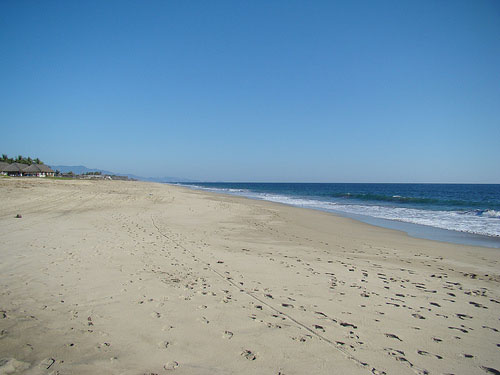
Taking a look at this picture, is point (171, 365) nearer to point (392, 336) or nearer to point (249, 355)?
point (249, 355)

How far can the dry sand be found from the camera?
3.18m

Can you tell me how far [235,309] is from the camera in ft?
14.4

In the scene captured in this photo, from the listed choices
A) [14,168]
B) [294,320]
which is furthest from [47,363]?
[14,168]

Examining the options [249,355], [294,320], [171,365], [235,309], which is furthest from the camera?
[235,309]

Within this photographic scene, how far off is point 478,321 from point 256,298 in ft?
12.2

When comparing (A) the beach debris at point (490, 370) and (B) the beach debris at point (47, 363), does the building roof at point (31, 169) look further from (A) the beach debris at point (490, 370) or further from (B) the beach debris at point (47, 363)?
(A) the beach debris at point (490, 370)

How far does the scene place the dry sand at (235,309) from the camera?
3.18 meters

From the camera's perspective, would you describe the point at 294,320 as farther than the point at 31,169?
No

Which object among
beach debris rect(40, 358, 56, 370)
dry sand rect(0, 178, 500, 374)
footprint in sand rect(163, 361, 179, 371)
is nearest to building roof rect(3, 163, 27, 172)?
dry sand rect(0, 178, 500, 374)

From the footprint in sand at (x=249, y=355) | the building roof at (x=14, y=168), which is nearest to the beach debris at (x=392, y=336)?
the footprint in sand at (x=249, y=355)

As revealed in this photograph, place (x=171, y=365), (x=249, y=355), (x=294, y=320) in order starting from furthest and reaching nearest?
(x=294, y=320)
(x=249, y=355)
(x=171, y=365)

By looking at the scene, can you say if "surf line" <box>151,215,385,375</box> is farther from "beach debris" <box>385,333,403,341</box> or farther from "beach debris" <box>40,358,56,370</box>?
"beach debris" <box>40,358,56,370</box>

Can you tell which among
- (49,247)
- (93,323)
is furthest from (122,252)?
(93,323)

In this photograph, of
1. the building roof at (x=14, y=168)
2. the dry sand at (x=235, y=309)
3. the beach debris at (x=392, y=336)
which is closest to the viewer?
the dry sand at (x=235, y=309)
